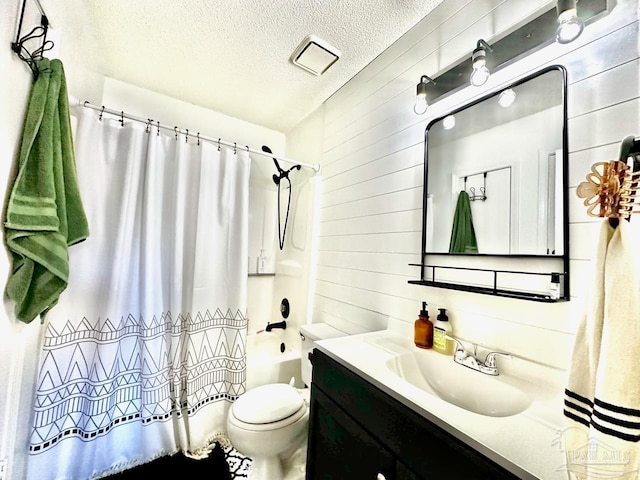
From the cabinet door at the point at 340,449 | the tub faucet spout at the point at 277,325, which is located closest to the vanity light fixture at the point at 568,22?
the cabinet door at the point at 340,449

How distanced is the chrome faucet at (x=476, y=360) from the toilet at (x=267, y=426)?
86 centimetres

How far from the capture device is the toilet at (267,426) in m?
1.25

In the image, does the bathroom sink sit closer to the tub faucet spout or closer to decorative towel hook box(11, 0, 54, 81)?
the tub faucet spout

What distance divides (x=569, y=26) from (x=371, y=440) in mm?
1324

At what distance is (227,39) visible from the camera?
1473 millimetres

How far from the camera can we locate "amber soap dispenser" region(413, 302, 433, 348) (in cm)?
108

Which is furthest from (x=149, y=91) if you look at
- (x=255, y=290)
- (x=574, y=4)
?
(x=574, y=4)

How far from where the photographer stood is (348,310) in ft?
5.34

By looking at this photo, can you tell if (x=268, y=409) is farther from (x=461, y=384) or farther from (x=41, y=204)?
(x=41, y=204)

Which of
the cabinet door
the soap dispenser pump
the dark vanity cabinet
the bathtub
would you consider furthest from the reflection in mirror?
the bathtub

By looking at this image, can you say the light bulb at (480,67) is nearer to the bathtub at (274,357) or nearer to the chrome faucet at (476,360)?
the chrome faucet at (476,360)

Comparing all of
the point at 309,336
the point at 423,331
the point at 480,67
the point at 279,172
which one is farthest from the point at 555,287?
the point at 279,172

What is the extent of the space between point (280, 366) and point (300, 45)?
6.58ft

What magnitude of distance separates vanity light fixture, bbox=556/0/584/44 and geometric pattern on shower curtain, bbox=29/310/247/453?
6.07ft
